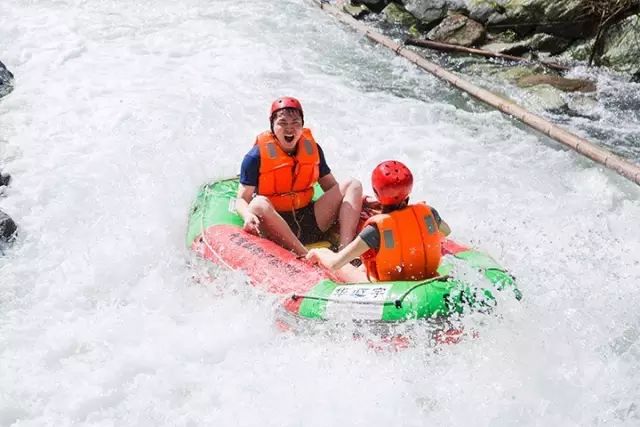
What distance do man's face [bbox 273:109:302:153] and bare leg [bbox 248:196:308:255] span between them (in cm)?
50

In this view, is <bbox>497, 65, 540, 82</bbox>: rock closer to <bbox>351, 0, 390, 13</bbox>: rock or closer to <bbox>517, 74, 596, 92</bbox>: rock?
<bbox>517, 74, 596, 92</bbox>: rock

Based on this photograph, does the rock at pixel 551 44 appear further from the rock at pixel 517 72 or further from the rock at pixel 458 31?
the rock at pixel 458 31

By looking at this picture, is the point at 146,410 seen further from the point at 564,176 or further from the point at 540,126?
the point at 540,126

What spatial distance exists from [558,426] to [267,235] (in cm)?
245

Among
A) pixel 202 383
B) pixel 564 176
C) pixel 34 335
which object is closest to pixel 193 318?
pixel 202 383

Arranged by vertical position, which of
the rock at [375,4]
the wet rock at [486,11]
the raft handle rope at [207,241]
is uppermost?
the wet rock at [486,11]

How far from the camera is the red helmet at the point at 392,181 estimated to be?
13.1 feet

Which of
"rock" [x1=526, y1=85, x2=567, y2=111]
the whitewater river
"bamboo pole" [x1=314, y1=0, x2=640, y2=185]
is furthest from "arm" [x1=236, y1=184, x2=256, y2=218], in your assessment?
"rock" [x1=526, y1=85, x2=567, y2=111]

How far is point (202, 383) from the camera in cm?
426

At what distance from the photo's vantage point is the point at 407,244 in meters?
4.11

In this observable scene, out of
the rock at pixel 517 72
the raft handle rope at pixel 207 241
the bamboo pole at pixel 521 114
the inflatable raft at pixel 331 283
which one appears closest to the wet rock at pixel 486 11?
the rock at pixel 517 72

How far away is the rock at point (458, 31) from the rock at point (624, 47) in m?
2.12

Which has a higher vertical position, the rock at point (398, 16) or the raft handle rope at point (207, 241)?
the rock at point (398, 16)

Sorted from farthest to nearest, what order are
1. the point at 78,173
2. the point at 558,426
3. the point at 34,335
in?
the point at 78,173 → the point at 34,335 → the point at 558,426
